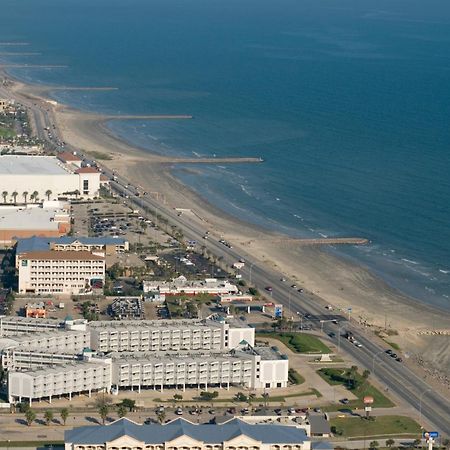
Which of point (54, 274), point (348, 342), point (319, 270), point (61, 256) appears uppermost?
point (61, 256)

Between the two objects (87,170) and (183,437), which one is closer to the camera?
(183,437)

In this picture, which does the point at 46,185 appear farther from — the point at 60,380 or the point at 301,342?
the point at 60,380

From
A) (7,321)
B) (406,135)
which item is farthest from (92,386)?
(406,135)

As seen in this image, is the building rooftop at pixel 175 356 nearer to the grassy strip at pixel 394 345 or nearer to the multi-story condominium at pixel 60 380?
the multi-story condominium at pixel 60 380

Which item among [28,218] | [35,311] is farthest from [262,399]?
[28,218]

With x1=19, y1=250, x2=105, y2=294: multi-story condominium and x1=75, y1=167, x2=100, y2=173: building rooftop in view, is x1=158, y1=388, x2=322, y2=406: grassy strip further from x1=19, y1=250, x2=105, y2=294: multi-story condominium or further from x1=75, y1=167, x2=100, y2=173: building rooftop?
x1=75, y1=167, x2=100, y2=173: building rooftop

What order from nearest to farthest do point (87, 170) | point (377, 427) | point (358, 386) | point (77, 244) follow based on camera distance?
1. point (377, 427)
2. point (358, 386)
3. point (77, 244)
4. point (87, 170)

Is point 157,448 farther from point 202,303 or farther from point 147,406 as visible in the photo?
point 202,303
